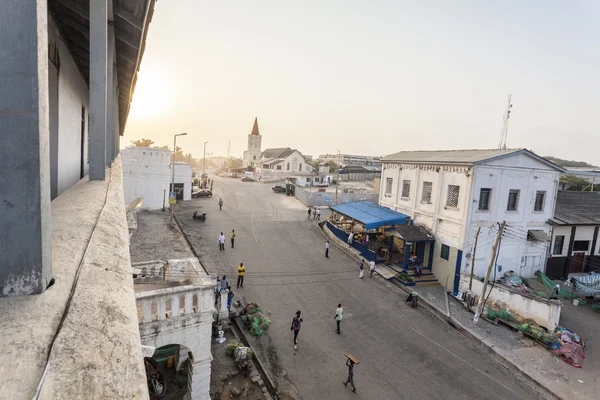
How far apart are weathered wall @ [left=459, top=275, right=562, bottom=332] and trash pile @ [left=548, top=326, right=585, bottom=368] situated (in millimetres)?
579

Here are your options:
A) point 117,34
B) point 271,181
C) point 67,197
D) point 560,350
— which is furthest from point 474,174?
point 271,181

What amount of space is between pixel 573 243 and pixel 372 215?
13.5m

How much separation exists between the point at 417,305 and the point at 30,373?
18877mm

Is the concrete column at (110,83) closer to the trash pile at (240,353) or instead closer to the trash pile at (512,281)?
the trash pile at (240,353)

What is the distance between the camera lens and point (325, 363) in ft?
41.5

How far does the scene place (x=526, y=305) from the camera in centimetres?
1677

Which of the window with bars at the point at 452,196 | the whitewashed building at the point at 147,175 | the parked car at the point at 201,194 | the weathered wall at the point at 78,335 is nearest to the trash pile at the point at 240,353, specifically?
the weathered wall at the point at 78,335

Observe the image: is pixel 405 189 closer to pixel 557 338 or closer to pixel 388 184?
pixel 388 184

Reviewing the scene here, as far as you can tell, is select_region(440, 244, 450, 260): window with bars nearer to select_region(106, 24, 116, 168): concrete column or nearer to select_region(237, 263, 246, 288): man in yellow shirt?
select_region(237, 263, 246, 288): man in yellow shirt

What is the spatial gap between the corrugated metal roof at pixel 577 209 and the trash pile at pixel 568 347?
9.65 meters

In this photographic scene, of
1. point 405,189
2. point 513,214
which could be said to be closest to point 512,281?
point 513,214

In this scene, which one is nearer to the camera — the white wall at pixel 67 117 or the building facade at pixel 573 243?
the white wall at pixel 67 117

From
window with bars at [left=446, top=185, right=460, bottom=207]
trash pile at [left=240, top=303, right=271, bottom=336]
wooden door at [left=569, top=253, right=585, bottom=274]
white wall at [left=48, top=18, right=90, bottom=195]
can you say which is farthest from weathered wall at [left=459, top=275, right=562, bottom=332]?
white wall at [left=48, top=18, right=90, bottom=195]

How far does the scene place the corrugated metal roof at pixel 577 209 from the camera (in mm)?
23497
